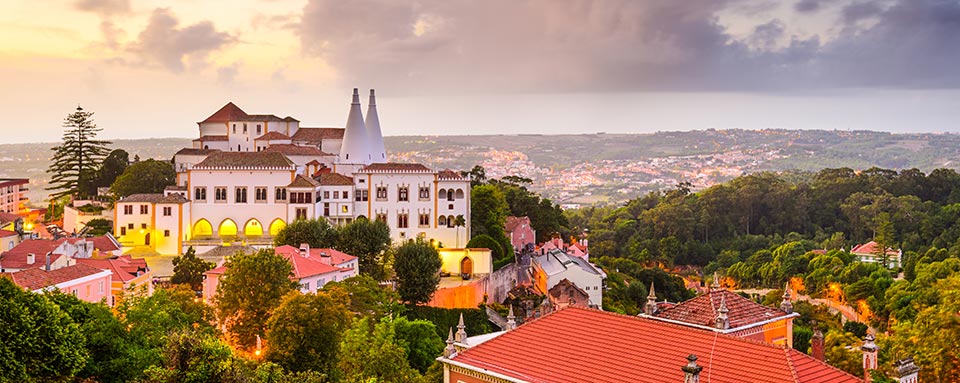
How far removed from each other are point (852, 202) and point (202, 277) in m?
72.6

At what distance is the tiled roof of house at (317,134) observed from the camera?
5875 centimetres

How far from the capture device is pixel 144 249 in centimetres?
4709

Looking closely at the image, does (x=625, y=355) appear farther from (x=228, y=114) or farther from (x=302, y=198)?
(x=228, y=114)

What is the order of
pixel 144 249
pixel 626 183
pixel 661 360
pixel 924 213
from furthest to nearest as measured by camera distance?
pixel 626 183 < pixel 924 213 < pixel 144 249 < pixel 661 360

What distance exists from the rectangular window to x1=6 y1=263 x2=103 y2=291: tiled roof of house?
14.3 meters

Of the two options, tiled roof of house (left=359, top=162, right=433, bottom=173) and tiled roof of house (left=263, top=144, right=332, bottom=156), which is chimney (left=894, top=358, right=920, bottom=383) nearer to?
tiled roof of house (left=359, top=162, right=433, bottom=173)

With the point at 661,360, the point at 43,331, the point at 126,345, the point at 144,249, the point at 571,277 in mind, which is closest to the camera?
the point at 661,360

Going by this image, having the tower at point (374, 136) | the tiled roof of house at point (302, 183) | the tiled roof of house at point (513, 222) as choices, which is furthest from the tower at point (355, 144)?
the tiled roof of house at point (513, 222)

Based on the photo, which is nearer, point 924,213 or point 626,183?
point 924,213

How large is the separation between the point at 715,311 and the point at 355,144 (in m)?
36.3

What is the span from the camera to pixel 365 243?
44.4 metres

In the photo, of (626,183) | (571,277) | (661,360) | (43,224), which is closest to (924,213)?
(571,277)

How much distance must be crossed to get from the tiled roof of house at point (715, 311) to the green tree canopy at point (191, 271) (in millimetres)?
23435

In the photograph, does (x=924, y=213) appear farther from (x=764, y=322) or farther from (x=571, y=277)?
(x=764, y=322)
